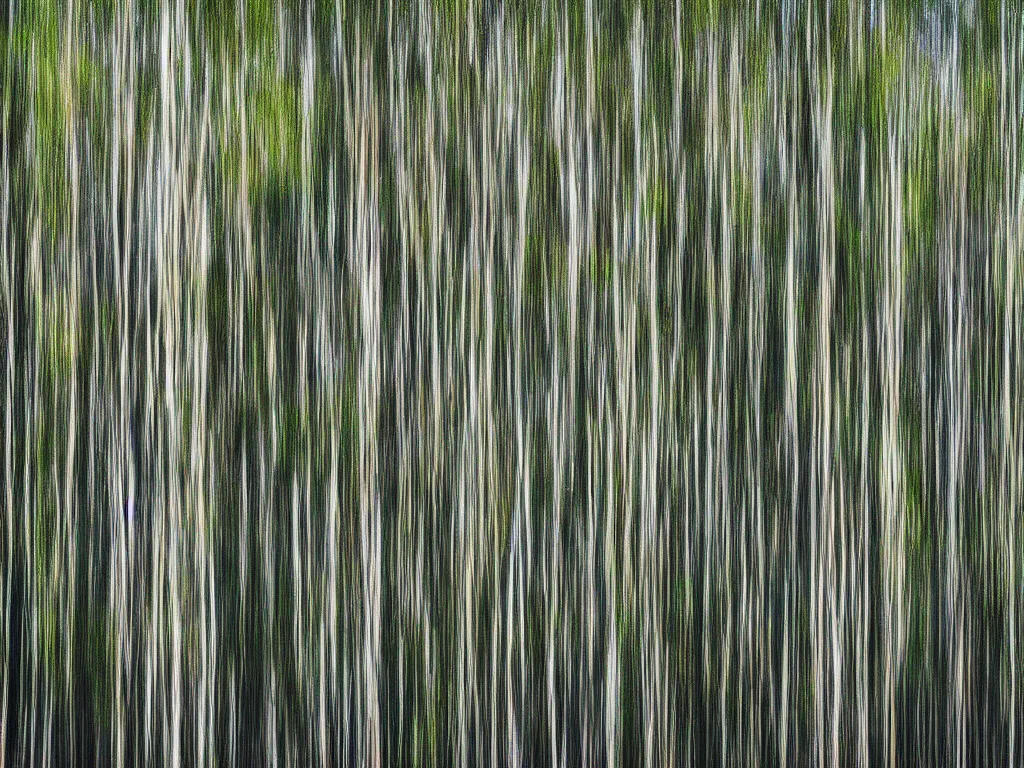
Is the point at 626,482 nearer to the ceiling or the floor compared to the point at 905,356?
nearer to the floor

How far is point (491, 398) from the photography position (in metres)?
1.14

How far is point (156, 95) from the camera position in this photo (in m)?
1.14

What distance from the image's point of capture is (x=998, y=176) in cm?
114

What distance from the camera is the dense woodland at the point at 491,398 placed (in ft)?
3.71

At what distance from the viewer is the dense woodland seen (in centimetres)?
113

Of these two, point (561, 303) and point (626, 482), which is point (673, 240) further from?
point (626, 482)

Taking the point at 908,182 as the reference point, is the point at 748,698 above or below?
below

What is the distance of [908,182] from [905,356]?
0.59 feet

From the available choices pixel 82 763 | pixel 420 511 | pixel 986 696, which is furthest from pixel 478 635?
pixel 986 696

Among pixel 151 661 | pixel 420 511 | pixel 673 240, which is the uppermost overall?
pixel 673 240

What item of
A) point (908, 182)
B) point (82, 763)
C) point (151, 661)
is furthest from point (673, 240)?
point (82, 763)

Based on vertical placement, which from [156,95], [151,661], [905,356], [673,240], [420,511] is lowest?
[151,661]

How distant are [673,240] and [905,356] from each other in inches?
10.5

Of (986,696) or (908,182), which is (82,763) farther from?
(908,182)
